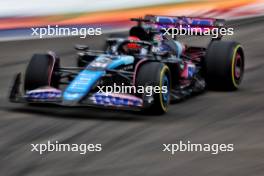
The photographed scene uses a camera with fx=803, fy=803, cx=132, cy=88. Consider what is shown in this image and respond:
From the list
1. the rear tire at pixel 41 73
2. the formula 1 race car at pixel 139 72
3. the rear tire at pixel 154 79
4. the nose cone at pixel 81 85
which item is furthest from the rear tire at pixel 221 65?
the rear tire at pixel 41 73

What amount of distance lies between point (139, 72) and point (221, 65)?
6.75 feet

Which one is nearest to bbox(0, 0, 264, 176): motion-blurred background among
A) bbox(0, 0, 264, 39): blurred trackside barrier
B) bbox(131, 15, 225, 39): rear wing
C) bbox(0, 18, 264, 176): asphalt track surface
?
bbox(0, 18, 264, 176): asphalt track surface

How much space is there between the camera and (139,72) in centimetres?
950

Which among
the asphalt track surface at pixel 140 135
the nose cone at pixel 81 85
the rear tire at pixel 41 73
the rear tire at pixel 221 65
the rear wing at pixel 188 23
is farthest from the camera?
the rear wing at pixel 188 23

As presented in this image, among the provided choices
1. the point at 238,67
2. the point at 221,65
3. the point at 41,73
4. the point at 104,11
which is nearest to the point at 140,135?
the point at 41,73

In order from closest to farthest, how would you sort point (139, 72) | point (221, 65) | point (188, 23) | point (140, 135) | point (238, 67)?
1. point (140, 135)
2. point (139, 72)
3. point (221, 65)
4. point (238, 67)
5. point (188, 23)

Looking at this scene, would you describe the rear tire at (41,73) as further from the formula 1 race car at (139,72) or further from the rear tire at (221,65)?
the rear tire at (221,65)

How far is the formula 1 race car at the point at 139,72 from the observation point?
9.33 meters

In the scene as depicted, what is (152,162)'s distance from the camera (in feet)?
24.4

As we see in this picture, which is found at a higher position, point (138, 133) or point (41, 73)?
point (41, 73)

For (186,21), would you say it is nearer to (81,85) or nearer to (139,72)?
(139,72)

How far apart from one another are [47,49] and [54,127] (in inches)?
260

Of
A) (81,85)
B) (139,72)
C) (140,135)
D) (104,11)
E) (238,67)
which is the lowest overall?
(140,135)

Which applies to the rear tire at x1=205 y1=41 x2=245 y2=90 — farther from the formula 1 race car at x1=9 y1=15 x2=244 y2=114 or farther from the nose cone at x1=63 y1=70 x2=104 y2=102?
the nose cone at x1=63 y1=70 x2=104 y2=102
